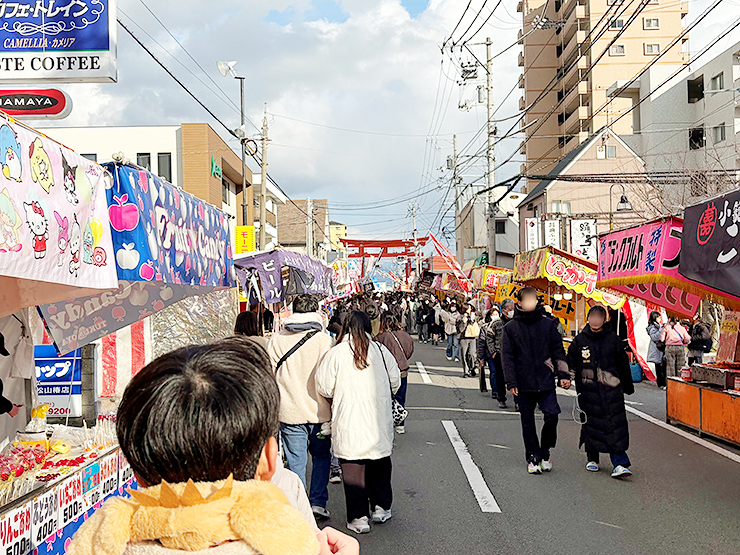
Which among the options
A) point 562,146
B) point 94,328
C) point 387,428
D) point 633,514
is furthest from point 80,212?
point 562,146

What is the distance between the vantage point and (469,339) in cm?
1627

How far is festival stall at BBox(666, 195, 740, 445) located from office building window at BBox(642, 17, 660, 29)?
1744 inches

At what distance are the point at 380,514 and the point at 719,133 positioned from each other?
108 ft

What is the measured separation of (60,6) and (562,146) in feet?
171

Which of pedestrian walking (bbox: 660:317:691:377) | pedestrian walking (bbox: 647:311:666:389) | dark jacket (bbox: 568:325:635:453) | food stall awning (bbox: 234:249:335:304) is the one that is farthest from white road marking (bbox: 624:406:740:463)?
food stall awning (bbox: 234:249:335:304)

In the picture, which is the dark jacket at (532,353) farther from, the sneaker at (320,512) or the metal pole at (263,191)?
the metal pole at (263,191)

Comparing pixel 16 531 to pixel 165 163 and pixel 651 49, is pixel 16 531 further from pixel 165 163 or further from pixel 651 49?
pixel 651 49

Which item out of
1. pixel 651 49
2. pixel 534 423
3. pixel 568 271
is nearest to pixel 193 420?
pixel 534 423

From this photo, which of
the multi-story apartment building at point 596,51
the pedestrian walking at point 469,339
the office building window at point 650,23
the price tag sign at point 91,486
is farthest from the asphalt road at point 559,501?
the office building window at point 650,23

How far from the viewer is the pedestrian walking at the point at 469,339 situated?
1588cm

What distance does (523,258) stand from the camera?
54.3 ft

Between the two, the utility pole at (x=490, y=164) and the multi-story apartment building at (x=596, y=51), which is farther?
the multi-story apartment building at (x=596, y=51)

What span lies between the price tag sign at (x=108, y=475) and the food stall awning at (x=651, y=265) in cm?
563

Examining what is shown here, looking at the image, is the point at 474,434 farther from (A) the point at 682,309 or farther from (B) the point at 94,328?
(B) the point at 94,328
